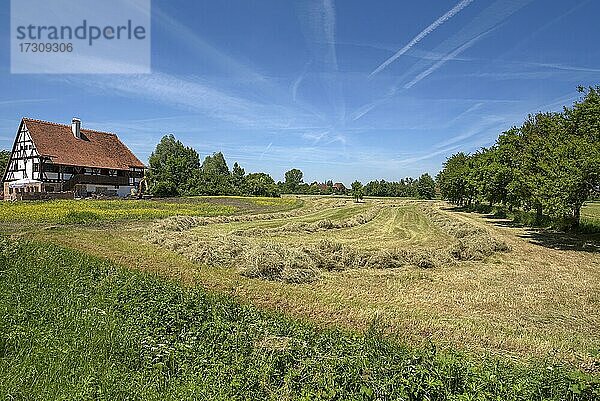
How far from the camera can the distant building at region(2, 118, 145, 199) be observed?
45688 mm

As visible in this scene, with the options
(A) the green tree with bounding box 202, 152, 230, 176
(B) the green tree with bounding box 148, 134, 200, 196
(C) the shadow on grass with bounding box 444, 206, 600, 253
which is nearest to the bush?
(B) the green tree with bounding box 148, 134, 200, 196

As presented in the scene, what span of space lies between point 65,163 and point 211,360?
48.7 metres

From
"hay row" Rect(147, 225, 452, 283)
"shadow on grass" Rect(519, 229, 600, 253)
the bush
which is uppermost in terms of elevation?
the bush

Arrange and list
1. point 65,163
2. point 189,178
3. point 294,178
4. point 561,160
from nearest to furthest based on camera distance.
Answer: point 561,160 < point 65,163 < point 189,178 < point 294,178

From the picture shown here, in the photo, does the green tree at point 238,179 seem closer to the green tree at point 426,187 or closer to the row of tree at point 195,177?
the row of tree at point 195,177

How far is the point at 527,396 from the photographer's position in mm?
4414

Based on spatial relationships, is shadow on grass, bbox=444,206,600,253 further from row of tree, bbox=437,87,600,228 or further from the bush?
the bush

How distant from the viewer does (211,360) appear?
5.59 metres

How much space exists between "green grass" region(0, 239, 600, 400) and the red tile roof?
4483 cm

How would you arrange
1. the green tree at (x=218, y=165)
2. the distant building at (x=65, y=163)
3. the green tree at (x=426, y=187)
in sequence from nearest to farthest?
1. the distant building at (x=65, y=163)
2. the green tree at (x=218, y=165)
3. the green tree at (x=426, y=187)

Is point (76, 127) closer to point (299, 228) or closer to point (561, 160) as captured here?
point (299, 228)

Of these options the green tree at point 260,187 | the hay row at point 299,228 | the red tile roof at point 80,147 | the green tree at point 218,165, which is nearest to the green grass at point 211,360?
the hay row at point 299,228

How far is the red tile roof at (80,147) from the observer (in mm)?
46438

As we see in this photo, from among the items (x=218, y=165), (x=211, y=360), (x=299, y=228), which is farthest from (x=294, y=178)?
(x=211, y=360)
